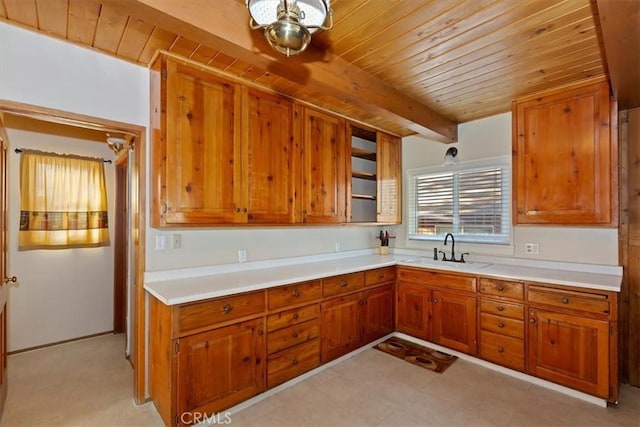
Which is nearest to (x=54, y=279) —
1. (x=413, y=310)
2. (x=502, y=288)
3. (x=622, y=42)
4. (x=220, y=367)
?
(x=220, y=367)

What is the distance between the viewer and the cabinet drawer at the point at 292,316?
2.37m

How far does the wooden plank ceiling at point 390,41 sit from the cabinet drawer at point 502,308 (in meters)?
1.82

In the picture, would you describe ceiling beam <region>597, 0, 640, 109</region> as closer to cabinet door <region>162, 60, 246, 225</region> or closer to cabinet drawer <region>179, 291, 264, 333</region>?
cabinet door <region>162, 60, 246, 225</region>

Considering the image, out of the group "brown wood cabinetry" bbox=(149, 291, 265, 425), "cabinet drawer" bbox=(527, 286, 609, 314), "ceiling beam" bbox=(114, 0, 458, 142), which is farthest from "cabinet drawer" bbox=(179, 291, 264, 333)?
"cabinet drawer" bbox=(527, 286, 609, 314)

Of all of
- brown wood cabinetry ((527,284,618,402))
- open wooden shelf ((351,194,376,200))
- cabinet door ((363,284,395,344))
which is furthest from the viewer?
open wooden shelf ((351,194,376,200))

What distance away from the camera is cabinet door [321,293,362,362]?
9.07 ft

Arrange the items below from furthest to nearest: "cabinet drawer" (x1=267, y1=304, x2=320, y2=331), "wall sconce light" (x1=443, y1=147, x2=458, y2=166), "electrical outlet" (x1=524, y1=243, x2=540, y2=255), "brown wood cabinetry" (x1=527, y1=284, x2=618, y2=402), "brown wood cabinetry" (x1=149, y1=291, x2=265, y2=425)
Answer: "wall sconce light" (x1=443, y1=147, x2=458, y2=166), "electrical outlet" (x1=524, y1=243, x2=540, y2=255), "cabinet drawer" (x1=267, y1=304, x2=320, y2=331), "brown wood cabinetry" (x1=527, y1=284, x2=618, y2=402), "brown wood cabinetry" (x1=149, y1=291, x2=265, y2=425)

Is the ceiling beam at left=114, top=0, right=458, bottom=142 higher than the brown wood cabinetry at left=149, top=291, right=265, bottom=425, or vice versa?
the ceiling beam at left=114, top=0, right=458, bottom=142

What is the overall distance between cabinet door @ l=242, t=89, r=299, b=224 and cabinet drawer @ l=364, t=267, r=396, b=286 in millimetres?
1019

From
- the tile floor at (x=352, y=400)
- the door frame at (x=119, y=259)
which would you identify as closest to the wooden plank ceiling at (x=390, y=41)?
the door frame at (x=119, y=259)

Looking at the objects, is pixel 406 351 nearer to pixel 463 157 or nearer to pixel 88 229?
pixel 463 157

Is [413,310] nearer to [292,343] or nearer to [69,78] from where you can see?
[292,343]

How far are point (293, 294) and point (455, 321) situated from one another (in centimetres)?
165

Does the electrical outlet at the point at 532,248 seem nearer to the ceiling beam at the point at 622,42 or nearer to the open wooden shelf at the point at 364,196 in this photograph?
the ceiling beam at the point at 622,42
